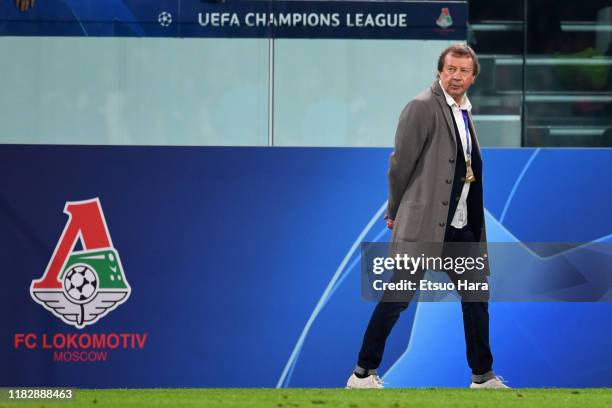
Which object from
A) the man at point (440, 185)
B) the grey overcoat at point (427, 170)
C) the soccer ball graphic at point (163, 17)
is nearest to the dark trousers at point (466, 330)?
the man at point (440, 185)

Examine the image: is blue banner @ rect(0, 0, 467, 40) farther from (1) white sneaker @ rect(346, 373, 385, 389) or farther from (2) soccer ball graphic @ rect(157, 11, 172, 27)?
(1) white sneaker @ rect(346, 373, 385, 389)

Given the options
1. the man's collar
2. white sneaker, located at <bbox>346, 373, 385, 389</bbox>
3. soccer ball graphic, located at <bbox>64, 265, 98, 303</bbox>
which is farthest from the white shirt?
soccer ball graphic, located at <bbox>64, 265, 98, 303</bbox>

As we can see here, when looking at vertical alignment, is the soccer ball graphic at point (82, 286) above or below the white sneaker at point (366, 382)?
above

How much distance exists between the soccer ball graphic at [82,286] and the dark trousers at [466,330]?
1545mm

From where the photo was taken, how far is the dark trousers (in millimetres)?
7395

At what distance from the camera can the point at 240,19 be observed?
317 inches

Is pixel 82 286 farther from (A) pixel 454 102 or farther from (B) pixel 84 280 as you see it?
(A) pixel 454 102

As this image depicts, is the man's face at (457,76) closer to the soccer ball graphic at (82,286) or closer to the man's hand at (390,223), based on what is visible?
the man's hand at (390,223)

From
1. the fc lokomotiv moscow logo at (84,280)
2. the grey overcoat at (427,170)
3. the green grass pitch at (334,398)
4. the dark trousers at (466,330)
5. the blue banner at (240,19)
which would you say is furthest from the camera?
the blue banner at (240,19)

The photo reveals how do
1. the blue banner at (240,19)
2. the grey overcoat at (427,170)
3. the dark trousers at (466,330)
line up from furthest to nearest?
the blue banner at (240,19)
the dark trousers at (466,330)
the grey overcoat at (427,170)

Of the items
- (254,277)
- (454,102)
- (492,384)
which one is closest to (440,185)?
(454,102)

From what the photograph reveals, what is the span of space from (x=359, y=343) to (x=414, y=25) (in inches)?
72.0

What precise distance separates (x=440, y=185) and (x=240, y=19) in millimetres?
1629

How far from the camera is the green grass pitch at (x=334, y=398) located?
21.6 feet
